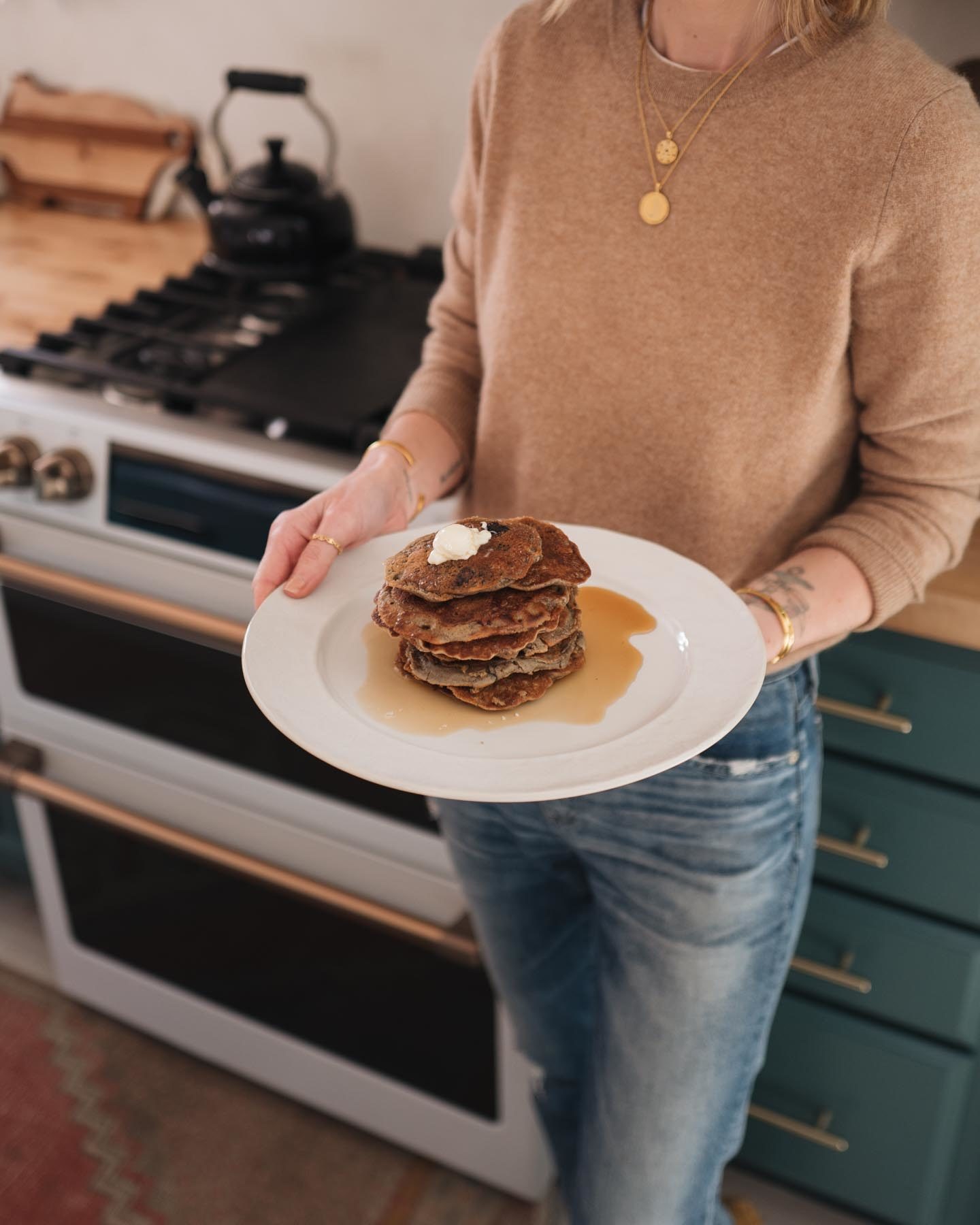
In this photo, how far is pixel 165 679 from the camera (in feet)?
4.73

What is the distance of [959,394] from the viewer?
2.83 feet

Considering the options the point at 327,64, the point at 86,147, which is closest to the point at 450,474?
the point at 327,64

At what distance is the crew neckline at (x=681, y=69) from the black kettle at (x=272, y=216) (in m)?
0.77

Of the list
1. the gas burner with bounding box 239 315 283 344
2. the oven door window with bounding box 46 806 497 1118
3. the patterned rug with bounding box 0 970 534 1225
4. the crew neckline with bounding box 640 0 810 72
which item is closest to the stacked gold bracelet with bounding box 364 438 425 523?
the crew neckline with bounding box 640 0 810 72

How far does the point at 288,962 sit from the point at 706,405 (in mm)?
1026

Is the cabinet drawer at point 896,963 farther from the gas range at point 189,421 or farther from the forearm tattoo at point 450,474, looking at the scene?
the gas range at point 189,421

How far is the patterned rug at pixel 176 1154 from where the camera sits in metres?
1.56

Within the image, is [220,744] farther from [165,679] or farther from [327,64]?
[327,64]

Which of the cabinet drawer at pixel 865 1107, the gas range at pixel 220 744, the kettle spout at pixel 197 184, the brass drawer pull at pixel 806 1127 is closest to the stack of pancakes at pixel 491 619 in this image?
the gas range at pixel 220 744

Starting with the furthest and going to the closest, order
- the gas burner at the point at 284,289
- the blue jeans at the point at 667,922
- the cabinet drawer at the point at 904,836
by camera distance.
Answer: the gas burner at the point at 284,289
the cabinet drawer at the point at 904,836
the blue jeans at the point at 667,922

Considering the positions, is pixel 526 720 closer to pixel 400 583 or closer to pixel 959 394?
pixel 400 583

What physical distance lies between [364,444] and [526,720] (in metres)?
0.55

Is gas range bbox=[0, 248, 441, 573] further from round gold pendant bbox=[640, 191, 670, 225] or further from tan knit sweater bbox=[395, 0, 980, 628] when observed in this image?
round gold pendant bbox=[640, 191, 670, 225]

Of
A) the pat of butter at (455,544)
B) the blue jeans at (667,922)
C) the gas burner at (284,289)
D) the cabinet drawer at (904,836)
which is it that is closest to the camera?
the pat of butter at (455,544)
